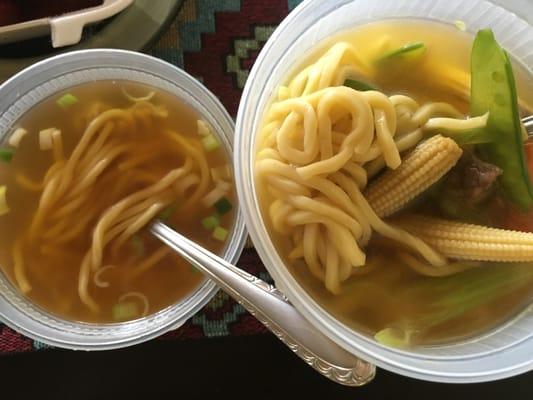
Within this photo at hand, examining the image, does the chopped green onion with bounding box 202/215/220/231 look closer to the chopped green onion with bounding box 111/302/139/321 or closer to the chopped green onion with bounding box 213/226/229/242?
the chopped green onion with bounding box 213/226/229/242

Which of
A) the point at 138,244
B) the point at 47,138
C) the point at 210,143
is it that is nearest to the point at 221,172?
the point at 210,143

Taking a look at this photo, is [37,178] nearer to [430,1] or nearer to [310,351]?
[310,351]

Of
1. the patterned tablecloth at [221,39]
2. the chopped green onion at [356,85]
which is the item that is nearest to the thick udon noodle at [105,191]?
the patterned tablecloth at [221,39]

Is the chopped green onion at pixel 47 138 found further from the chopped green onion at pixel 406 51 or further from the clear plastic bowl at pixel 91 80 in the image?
the chopped green onion at pixel 406 51

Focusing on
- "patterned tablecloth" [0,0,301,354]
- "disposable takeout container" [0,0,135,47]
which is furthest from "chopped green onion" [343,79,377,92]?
"disposable takeout container" [0,0,135,47]

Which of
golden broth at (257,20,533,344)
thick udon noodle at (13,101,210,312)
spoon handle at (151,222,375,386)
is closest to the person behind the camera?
spoon handle at (151,222,375,386)

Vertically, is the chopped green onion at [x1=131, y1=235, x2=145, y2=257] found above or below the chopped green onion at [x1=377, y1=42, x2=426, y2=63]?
below

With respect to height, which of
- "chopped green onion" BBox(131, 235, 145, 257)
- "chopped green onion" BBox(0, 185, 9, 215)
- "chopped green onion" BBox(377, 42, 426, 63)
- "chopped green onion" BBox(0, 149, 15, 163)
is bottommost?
"chopped green onion" BBox(131, 235, 145, 257)
